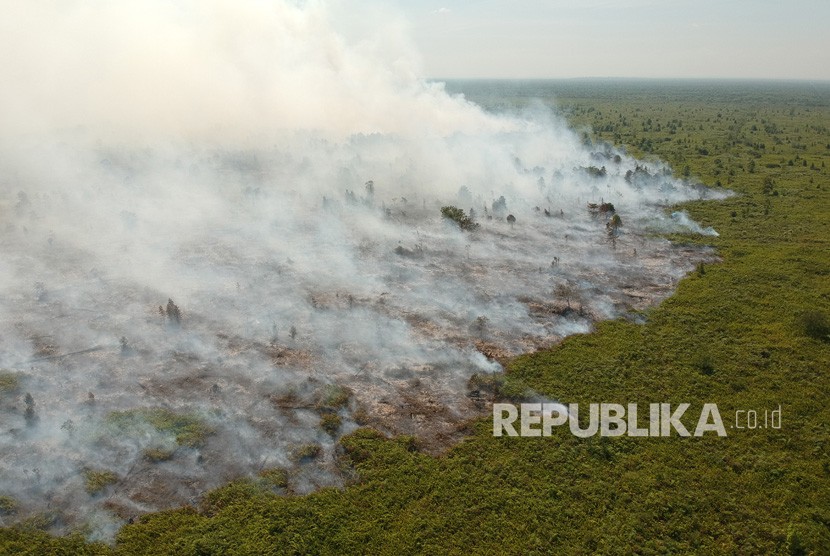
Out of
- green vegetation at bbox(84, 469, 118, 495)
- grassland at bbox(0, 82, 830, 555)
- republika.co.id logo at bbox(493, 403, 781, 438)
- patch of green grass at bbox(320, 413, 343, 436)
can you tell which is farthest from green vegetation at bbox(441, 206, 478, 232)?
green vegetation at bbox(84, 469, 118, 495)

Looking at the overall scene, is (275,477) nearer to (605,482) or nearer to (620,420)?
(605,482)

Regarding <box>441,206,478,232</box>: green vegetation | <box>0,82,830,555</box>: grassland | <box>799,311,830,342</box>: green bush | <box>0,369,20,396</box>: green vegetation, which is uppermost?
<box>441,206,478,232</box>: green vegetation

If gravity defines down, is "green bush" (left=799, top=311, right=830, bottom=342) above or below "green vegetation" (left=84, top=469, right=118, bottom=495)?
above

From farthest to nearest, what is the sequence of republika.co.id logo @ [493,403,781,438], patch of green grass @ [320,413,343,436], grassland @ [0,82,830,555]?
republika.co.id logo @ [493,403,781,438], patch of green grass @ [320,413,343,436], grassland @ [0,82,830,555]

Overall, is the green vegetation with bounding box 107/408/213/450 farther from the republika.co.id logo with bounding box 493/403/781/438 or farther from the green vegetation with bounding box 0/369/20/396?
the republika.co.id logo with bounding box 493/403/781/438

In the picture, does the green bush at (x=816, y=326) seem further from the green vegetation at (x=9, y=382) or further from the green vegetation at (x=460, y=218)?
the green vegetation at (x=9, y=382)

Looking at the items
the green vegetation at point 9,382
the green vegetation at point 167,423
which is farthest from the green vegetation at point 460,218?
the green vegetation at point 9,382

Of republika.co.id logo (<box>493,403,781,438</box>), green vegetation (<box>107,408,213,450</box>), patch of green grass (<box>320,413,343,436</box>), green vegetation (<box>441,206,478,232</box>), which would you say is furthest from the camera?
green vegetation (<box>441,206,478,232</box>)
